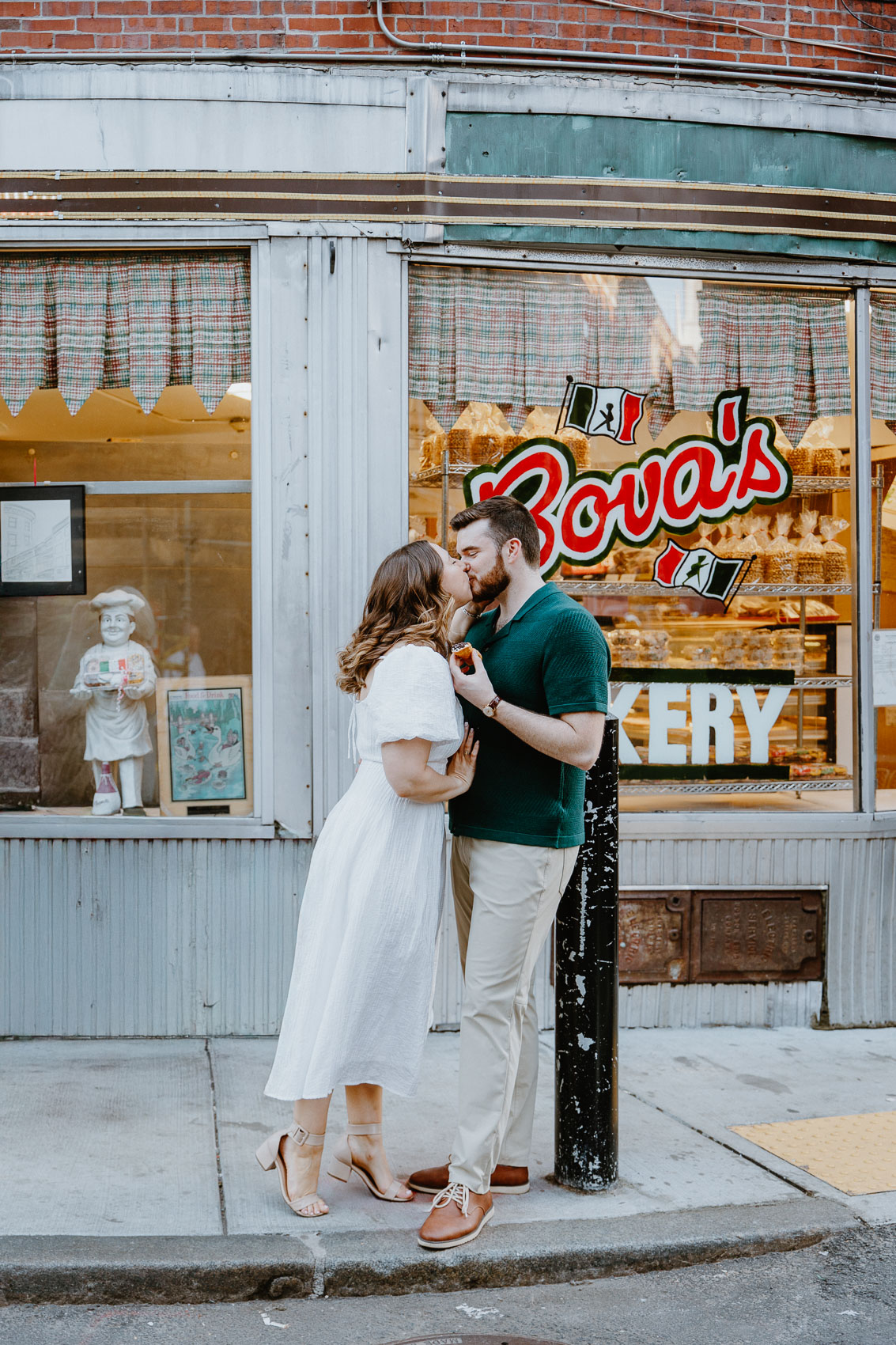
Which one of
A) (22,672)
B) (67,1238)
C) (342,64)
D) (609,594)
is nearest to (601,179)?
(342,64)

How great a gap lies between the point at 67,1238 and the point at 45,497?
11.4ft

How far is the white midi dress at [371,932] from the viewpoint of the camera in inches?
144

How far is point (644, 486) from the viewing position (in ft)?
20.1

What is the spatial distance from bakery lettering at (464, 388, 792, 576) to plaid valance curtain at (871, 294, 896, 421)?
0.56m

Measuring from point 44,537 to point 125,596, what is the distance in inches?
18.6

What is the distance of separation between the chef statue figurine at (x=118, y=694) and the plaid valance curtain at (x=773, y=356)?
9.45 ft

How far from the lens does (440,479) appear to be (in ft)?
19.5

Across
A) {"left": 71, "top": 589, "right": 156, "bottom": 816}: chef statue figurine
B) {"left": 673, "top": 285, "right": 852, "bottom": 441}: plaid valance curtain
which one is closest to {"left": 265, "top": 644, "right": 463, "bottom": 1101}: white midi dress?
{"left": 71, "top": 589, "right": 156, "bottom": 816}: chef statue figurine

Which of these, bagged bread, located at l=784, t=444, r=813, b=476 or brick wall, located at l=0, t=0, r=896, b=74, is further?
bagged bread, located at l=784, t=444, r=813, b=476

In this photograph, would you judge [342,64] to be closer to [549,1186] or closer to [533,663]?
[533,663]

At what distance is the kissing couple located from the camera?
3.61 m

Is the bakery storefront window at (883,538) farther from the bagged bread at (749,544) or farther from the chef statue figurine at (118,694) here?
the chef statue figurine at (118,694)

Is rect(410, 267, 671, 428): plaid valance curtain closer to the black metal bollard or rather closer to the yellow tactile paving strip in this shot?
the black metal bollard

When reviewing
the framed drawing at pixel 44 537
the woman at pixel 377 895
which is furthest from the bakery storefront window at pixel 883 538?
the framed drawing at pixel 44 537
